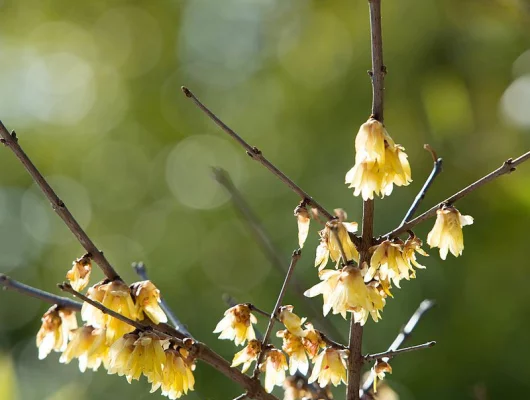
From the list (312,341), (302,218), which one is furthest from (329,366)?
(302,218)

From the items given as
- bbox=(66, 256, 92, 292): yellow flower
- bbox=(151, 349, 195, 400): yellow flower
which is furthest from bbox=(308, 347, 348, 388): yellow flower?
bbox=(66, 256, 92, 292): yellow flower

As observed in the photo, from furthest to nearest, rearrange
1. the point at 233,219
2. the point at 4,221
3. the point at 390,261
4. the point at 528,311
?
1. the point at 4,221
2. the point at 233,219
3. the point at 528,311
4. the point at 390,261

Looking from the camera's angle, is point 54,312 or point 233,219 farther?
point 233,219

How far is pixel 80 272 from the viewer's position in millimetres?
577

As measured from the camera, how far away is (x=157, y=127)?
3637 mm

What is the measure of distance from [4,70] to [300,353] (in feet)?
11.7

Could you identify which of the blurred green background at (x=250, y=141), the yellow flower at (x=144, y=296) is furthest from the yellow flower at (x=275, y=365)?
the blurred green background at (x=250, y=141)

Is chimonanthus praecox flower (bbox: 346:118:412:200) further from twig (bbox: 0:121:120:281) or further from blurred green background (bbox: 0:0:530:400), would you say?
blurred green background (bbox: 0:0:530:400)

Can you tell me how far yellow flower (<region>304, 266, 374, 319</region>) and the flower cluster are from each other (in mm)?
129

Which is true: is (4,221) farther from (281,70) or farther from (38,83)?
(281,70)

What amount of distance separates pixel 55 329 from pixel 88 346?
0.06 meters

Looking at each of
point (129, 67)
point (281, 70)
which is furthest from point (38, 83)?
point (281, 70)

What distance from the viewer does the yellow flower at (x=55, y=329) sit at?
2.02 ft

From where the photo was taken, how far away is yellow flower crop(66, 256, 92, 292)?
22.5 inches
